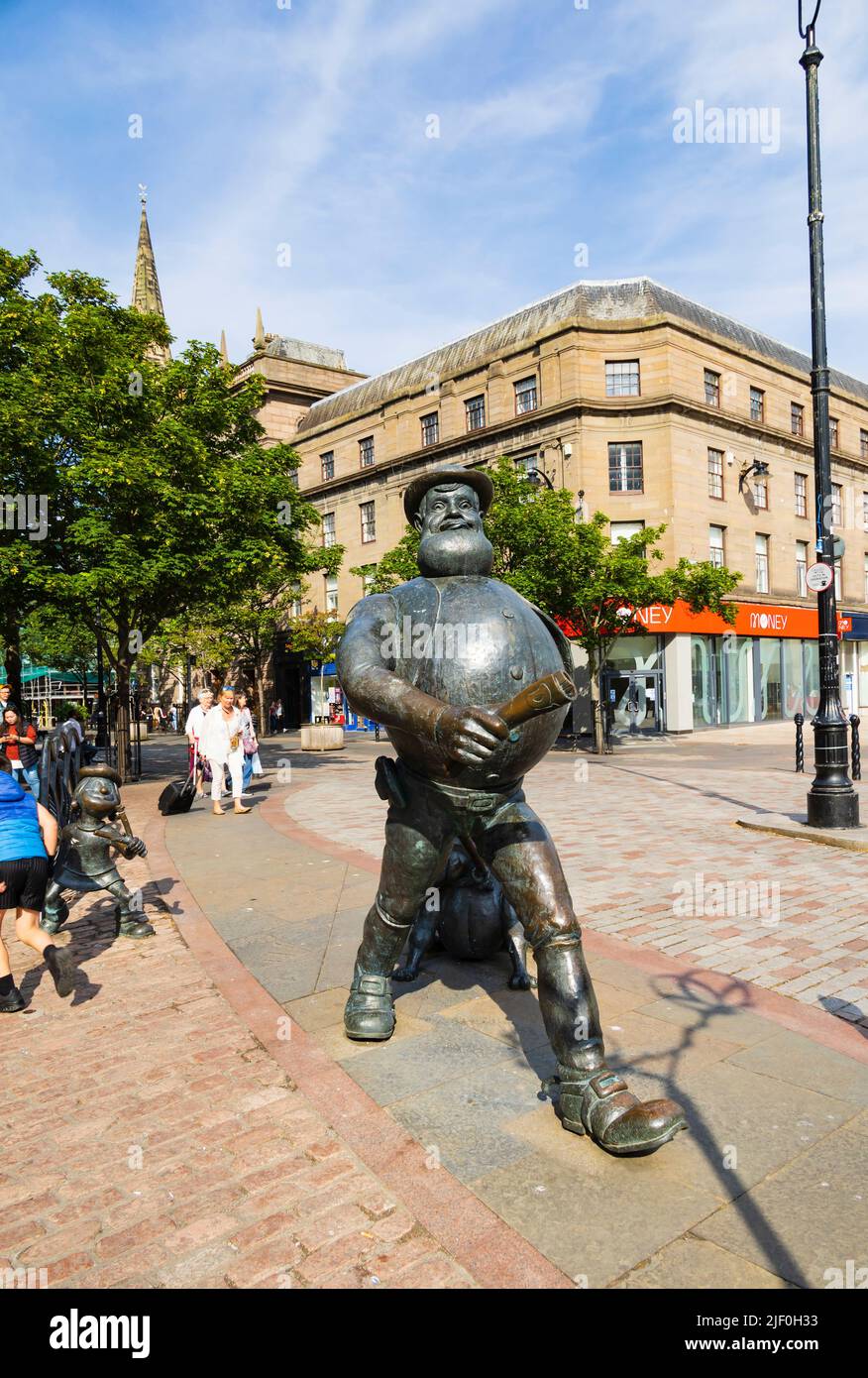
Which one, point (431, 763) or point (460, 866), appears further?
point (460, 866)

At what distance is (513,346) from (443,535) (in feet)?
91.9

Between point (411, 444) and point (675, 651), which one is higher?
point (411, 444)

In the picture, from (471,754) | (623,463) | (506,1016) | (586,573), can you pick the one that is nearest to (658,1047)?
(506,1016)

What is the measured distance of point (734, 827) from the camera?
9117 mm

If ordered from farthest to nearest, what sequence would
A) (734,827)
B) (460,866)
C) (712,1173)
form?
(734,827)
(460,866)
(712,1173)

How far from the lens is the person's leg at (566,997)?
2.65 m

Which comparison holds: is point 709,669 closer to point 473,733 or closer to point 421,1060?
point 421,1060

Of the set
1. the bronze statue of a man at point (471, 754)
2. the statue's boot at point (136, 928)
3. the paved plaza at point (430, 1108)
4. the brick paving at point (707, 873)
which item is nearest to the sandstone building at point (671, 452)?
the brick paving at point (707, 873)

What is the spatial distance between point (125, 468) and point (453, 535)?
1253 centimetres

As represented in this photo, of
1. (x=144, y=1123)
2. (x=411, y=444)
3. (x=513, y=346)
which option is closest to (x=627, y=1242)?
(x=144, y=1123)

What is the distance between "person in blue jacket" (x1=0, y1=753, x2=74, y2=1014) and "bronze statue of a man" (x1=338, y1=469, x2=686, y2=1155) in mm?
2050

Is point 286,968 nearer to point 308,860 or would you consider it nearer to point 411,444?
point 308,860

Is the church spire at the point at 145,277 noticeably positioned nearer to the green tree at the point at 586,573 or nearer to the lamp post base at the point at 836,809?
the green tree at the point at 586,573

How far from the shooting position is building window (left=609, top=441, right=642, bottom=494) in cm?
2709
